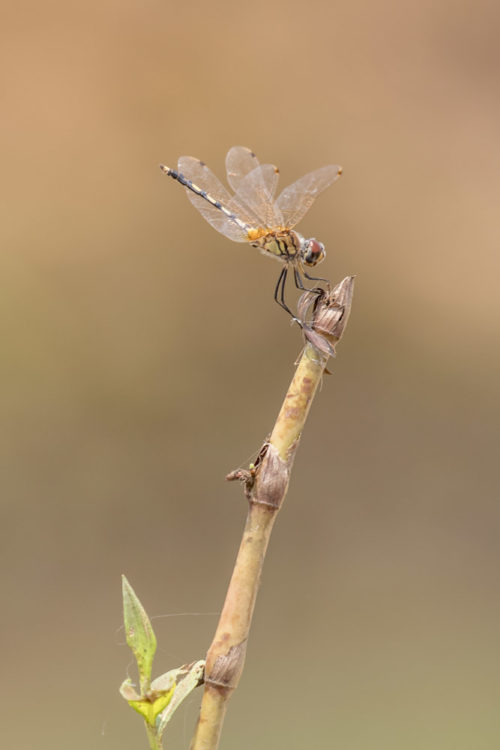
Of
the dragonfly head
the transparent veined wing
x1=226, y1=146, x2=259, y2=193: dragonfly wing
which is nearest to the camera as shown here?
the dragonfly head

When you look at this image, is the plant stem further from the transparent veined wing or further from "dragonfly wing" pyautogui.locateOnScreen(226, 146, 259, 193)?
"dragonfly wing" pyautogui.locateOnScreen(226, 146, 259, 193)

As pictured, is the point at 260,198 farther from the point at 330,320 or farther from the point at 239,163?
the point at 330,320

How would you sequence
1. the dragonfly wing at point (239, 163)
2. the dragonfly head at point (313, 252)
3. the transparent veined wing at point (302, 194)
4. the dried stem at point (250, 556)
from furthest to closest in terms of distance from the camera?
the dragonfly wing at point (239, 163) < the transparent veined wing at point (302, 194) < the dragonfly head at point (313, 252) < the dried stem at point (250, 556)

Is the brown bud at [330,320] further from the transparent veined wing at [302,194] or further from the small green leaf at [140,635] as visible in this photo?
the transparent veined wing at [302,194]

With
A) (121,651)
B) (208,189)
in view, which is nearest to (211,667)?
(208,189)

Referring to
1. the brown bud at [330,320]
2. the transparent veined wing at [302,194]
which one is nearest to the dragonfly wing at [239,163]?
the transparent veined wing at [302,194]

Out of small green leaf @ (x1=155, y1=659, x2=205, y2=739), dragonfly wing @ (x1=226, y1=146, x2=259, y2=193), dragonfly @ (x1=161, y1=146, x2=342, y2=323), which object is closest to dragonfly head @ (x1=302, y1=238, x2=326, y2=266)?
dragonfly @ (x1=161, y1=146, x2=342, y2=323)

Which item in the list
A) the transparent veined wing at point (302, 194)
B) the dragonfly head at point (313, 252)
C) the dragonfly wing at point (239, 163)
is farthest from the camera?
the dragonfly wing at point (239, 163)

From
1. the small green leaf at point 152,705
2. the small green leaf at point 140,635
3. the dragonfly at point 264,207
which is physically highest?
the dragonfly at point 264,207

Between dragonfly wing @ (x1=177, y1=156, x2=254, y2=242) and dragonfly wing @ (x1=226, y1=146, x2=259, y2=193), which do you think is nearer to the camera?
dragonfly wing @ (x1=177, y1=156, x2=254, y2=242)
